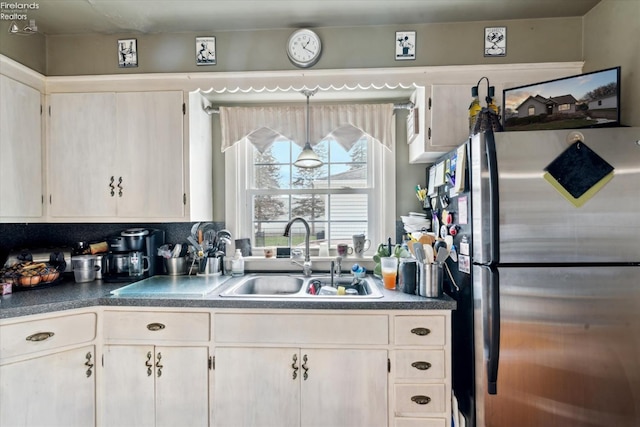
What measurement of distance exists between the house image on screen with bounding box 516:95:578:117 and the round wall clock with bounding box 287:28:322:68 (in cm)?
115

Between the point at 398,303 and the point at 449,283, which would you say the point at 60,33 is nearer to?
the point at 398,303

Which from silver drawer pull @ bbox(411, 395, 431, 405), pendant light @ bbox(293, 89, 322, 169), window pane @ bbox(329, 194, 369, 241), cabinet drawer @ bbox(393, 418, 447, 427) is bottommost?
cabinet drawer @ bbox(393, 418, 447, 427)

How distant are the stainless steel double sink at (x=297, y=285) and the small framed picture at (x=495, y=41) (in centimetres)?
154

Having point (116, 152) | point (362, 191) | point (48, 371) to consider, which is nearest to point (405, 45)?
point (362, 191)

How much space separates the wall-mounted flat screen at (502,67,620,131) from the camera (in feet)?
4.58

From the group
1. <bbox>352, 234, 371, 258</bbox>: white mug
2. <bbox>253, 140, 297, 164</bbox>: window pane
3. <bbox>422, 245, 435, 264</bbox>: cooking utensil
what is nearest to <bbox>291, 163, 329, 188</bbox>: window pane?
<bbox>253, 140, 297, 164</bbox>: window pane

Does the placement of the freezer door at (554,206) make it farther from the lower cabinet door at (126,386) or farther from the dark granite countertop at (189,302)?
the lower cabinet door at (126,386)

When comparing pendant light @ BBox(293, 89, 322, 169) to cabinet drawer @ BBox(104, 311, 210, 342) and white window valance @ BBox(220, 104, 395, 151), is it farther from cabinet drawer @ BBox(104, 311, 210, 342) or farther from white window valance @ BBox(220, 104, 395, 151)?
cabinet drawer @ BBox(104, 311, 210, 342)

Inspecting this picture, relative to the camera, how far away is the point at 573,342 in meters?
1.27

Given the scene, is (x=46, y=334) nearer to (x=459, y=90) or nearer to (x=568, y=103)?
(x=459, y=90)

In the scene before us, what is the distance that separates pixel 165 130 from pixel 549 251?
213 cm

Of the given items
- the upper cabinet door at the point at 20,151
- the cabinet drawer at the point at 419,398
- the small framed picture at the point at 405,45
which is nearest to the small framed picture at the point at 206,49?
the upper cabinet door at the point at 20,151

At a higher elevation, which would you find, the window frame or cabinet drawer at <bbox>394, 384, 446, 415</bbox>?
the window frame

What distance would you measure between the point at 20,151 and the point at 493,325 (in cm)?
266
